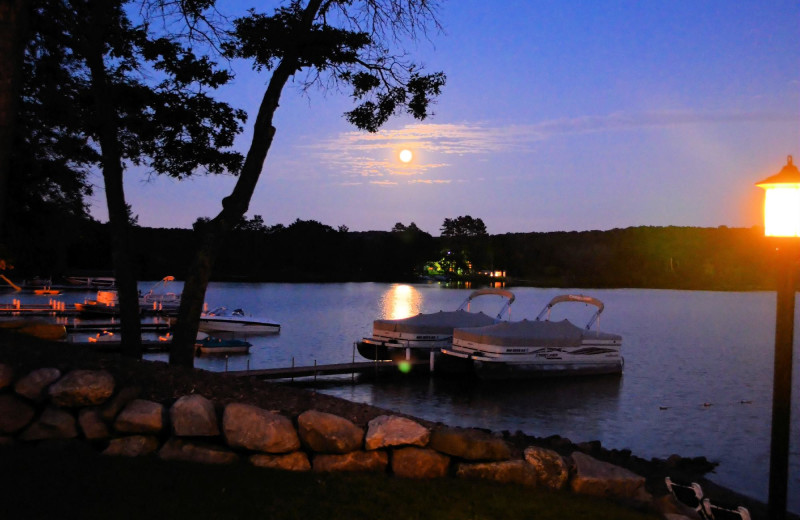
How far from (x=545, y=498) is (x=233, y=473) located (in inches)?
114

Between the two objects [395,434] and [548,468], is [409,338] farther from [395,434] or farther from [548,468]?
[395,434]

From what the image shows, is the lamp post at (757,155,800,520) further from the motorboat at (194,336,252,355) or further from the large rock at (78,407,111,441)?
the motorboat at (194,336,252,355)

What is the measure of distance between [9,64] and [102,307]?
5592 centimetres

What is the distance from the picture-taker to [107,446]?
7.16 meters

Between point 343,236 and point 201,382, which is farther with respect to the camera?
point 343,236

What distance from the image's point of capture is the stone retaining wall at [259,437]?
6996 millimetres

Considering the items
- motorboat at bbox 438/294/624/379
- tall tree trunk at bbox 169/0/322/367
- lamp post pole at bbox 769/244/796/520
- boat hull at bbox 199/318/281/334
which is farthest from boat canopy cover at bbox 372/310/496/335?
lamp post pole at bbox 769/244/796/520

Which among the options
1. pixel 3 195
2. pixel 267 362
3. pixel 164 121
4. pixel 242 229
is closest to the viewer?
pixel 3 195

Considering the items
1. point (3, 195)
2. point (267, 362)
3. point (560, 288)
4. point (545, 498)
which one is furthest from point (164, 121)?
point (560, 288)

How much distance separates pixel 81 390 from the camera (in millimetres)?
7207

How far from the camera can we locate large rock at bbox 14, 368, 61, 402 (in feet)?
24.0

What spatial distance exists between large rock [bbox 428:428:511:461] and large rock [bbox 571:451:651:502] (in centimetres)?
81

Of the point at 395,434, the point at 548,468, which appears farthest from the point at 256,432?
the point at 548,468

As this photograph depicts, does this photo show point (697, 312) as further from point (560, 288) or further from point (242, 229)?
point (242, 229)
